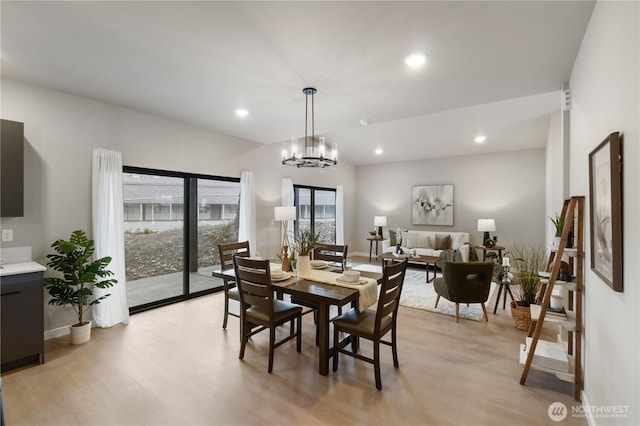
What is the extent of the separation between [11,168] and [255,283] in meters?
2.58

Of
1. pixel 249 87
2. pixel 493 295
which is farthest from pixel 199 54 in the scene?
pixel 493 295

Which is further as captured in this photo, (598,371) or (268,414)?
(268,414)

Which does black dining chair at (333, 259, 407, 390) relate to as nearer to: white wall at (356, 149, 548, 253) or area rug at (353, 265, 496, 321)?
area rug at (353, 265, 496, 321)

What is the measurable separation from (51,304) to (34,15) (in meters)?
2.75

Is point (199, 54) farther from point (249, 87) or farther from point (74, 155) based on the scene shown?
point (74, 155)

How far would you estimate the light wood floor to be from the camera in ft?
6.73

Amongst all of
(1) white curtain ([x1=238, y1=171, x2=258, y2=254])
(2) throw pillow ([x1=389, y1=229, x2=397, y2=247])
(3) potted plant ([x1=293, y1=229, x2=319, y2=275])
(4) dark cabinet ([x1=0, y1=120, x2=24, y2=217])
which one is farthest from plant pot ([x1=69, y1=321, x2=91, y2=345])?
(2) throw pillow ([x1=389, y1=229, x2=397, y2=247])

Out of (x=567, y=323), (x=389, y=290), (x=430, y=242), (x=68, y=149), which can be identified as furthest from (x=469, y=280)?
(x=68, y=149)

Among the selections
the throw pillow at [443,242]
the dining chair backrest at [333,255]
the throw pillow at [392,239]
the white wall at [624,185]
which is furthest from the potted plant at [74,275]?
the throw pillow at [443,242]

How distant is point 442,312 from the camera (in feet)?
13.3

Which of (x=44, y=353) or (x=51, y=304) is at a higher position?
(x=51, y=304)

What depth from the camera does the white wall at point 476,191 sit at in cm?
642

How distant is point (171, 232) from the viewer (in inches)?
176

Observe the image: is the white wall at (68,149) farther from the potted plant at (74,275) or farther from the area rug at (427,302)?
the area rug at (427,302)
